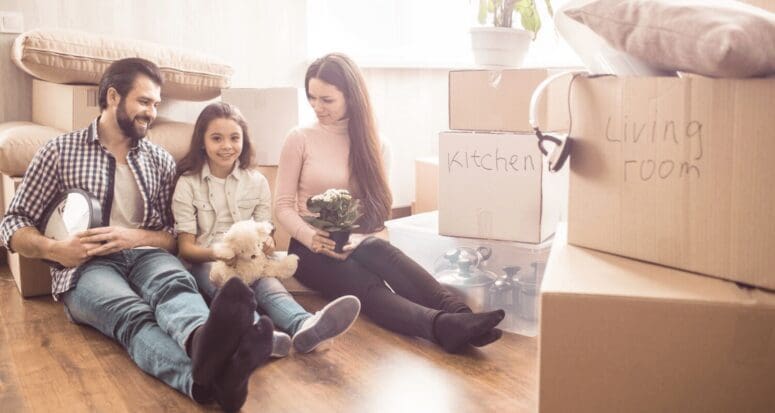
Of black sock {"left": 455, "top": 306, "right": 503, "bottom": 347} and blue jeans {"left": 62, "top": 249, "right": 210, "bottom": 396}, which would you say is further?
black sock {"left": 455, "top": 306, "right": 503, "bottom": 347}

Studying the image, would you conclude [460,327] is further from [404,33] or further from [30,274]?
[404,33]

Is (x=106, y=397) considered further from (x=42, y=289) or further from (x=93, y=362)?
(x=42, y=289)

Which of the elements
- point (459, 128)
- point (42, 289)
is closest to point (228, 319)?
point (459, 128)

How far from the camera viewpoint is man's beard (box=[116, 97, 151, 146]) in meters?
1.90

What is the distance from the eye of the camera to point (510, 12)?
7.00 ft

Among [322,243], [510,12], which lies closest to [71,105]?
[322,243]

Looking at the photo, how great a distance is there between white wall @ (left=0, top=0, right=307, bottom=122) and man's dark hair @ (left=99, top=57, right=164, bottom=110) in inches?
28.8

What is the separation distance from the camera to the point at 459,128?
195 cm

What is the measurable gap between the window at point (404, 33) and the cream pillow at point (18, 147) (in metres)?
1.26

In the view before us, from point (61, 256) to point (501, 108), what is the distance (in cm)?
118

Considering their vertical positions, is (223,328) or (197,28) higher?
(197,28)

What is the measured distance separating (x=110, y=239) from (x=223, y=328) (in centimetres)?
67

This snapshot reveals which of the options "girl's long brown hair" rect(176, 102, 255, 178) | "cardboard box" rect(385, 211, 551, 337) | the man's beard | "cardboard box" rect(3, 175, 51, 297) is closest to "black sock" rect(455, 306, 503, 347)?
"cardboard box" rect(385, 211, 551, 337)

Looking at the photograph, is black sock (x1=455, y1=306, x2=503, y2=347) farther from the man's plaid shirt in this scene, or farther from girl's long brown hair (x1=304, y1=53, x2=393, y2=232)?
the man's plaid shirt
